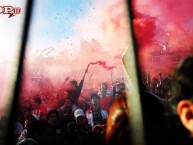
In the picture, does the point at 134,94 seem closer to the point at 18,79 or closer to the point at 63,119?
the point at 18,79

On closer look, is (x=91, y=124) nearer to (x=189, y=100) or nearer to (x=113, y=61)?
(x=189, y=100)

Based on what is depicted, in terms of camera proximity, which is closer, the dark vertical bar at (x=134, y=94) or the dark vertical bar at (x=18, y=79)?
the dark vertical bar at (x=134, y=94)

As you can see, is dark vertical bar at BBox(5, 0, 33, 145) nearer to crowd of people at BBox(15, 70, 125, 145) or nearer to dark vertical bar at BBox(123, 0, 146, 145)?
crowd of people at BBox(15, 70, 125, 145)

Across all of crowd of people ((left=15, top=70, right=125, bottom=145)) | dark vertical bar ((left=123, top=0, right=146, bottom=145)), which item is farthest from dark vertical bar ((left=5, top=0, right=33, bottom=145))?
dark vertical bar ((left=123, top=0, right=146, bottom=145))

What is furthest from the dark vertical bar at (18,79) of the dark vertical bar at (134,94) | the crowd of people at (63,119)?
the dark vertical bar at (134,94)

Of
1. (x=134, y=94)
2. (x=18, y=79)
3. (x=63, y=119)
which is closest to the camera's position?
(x=134, y=94)

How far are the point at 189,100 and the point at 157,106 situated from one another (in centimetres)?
9

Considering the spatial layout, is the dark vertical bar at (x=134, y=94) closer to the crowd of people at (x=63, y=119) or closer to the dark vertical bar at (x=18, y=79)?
the crowd of people at (x=63, y=119)

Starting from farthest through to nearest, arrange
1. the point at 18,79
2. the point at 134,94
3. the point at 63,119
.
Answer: the point at 63,119 → the point at 18,79 → the point at 134,94

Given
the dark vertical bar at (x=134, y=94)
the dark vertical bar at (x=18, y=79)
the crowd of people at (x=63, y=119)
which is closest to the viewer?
the dark vertical bar at (x=134, y=94)

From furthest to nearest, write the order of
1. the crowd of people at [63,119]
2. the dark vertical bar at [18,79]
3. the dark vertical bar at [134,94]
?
the crowd of people at [63,119] → the dark vertical bar at [18,79] → the dark vertical bar at [134,94]

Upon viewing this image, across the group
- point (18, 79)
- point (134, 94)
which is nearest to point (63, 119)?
point (18, 79)

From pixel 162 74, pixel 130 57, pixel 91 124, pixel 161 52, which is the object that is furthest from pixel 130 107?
pixel 161 52

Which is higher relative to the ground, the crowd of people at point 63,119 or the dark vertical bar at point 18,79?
the dark vertical bar at point 18,79
